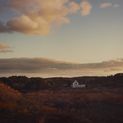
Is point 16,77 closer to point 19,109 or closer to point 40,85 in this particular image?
point 40,85

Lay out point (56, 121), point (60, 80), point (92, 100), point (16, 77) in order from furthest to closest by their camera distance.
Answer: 1. point (60, 80)
2. point (16, 77)
3. point (92, 100)
4. point (56, 121)

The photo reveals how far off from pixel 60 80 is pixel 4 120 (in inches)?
2326

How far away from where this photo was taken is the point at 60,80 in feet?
265

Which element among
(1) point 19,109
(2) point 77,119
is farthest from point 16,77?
(2) point 77,119

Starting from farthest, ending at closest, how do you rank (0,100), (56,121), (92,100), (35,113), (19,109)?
(92,100) → (0,100) → (19,109) → (35,113) → (56,121)

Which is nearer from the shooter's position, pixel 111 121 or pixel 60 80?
pixel 111 121

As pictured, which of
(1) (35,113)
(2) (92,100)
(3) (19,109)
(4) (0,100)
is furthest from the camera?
(2) (92,100)

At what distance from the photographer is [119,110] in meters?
27.0

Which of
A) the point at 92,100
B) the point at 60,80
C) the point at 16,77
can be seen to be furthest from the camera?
the point at 60,80

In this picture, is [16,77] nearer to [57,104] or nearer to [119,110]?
[57,104]

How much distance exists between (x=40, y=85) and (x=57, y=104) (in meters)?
35.2

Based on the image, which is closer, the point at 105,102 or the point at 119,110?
the point at 119,110

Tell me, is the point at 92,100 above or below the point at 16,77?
below

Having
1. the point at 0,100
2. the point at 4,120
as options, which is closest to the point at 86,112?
the point at 4,120
